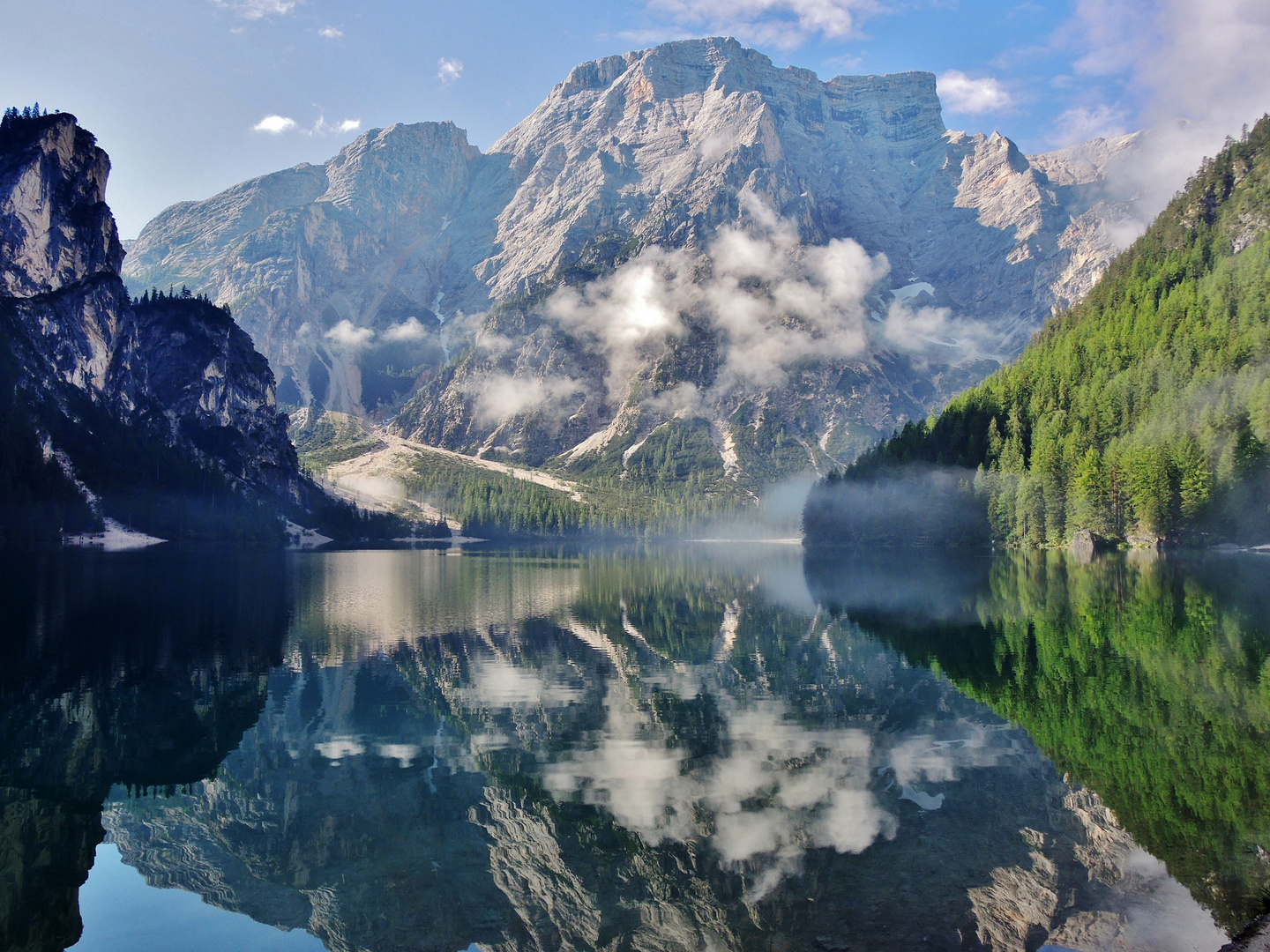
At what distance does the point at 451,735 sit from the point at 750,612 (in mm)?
34140

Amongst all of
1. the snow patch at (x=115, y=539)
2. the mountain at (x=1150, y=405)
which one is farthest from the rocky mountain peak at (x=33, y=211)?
the mountain at (x=1150, y=405)

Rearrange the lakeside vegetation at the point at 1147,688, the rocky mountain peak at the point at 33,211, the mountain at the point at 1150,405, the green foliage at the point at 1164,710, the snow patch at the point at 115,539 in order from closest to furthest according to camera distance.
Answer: the green foliage at the point at 1164,710 < the lakeside vegetation at the point at 1147,688 < the mountain at the point at 1150,405 < the snow patch at the point at 115,539 < the rocky mountain peak at the point at 33,211

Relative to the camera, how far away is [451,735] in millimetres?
23844

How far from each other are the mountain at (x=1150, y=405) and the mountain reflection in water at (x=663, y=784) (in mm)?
51183

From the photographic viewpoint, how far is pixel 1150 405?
9894 cm

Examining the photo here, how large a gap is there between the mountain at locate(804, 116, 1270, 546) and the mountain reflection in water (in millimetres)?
51183

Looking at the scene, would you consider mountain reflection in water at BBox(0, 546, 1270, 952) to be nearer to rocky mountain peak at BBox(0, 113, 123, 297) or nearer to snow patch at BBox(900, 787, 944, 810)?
snow patch at BBox(900, 787, 944, 810)

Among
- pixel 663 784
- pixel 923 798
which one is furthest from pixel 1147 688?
pixel 663 784

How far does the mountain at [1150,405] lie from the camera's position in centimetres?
8406

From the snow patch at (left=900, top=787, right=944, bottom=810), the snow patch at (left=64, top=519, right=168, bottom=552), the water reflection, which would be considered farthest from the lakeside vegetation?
the snow patch at (left=64, top=519, right=168, bottom=552)

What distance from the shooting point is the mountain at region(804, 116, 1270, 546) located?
8406cm

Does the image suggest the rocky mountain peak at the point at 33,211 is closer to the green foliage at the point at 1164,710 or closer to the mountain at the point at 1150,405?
the mountain at the point at 1150,405

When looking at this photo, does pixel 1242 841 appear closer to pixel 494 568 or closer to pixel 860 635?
pixel 860 635

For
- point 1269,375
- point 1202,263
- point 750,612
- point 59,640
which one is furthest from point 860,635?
point 1202,263
